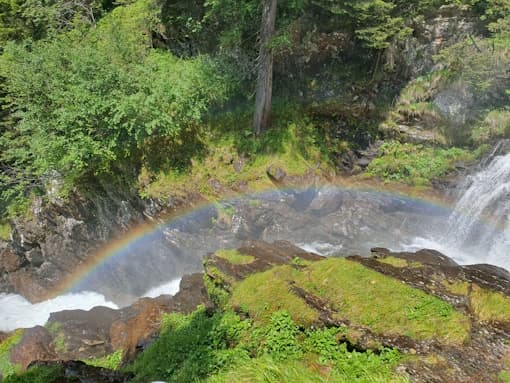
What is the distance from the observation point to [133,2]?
17.5 meters

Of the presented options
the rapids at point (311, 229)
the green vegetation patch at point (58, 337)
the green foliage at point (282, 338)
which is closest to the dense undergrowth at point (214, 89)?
the rapids at point (311, 229)

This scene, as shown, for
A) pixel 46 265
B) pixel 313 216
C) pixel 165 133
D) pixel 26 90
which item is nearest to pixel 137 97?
pixel 165 133

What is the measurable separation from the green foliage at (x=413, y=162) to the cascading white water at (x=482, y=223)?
3.84ft

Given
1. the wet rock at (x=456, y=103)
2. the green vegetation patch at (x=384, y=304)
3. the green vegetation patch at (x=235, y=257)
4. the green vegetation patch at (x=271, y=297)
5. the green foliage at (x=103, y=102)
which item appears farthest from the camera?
the wet rock at (x=456, y=103)

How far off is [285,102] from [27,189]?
38.1 ft

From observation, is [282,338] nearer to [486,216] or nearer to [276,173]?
[276,173]

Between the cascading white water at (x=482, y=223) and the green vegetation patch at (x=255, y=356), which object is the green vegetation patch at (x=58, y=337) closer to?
the green vegetation patch at (x=255, y=356)

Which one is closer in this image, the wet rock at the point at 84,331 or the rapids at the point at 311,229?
the wet rock at the point at 84,331

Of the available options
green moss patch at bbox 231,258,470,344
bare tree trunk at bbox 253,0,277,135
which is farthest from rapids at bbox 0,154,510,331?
green moss patch at bbox 231,258,470,344

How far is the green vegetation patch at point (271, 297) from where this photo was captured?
6105 mm

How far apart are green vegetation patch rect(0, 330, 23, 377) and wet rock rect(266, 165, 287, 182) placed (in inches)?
360

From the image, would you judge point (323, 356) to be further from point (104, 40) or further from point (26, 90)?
point (104, 40)

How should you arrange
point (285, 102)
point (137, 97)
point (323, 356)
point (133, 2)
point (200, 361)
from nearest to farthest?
point (323, 356), point (200, 361), point (137, 97), point (285, 102), point (133, 2)

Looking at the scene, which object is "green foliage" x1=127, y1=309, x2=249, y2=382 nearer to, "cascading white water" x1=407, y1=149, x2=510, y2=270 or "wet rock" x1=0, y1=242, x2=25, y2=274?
"cascading white water" x1=407, y1=149, x2=510, y2=270
